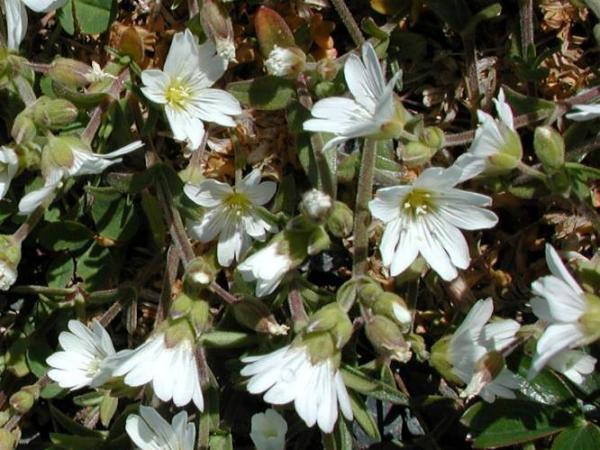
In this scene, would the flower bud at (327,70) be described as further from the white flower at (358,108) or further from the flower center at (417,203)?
the flower center at (417,203)

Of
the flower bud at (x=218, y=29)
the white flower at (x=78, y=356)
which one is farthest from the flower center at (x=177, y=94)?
the white flower at (x=78, y=356)

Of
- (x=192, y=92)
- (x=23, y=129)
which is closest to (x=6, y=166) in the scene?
(x=23, y=129)

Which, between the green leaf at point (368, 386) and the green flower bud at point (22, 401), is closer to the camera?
the green leaf at point (368, 386)

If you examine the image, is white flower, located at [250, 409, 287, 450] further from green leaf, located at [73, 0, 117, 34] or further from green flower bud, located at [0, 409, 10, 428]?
green leaf, located at [73, 0, 117, 34]

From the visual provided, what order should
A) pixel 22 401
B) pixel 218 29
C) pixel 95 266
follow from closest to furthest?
pixel 218 29
pixel 22 401
pixel 95 266

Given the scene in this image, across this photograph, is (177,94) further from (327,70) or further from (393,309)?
(393,309)

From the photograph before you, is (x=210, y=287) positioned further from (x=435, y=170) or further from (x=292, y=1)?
(x=292, y=1)

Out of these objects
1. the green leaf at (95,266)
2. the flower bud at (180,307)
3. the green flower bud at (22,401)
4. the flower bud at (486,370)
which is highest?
the flower bud at (180,307)
